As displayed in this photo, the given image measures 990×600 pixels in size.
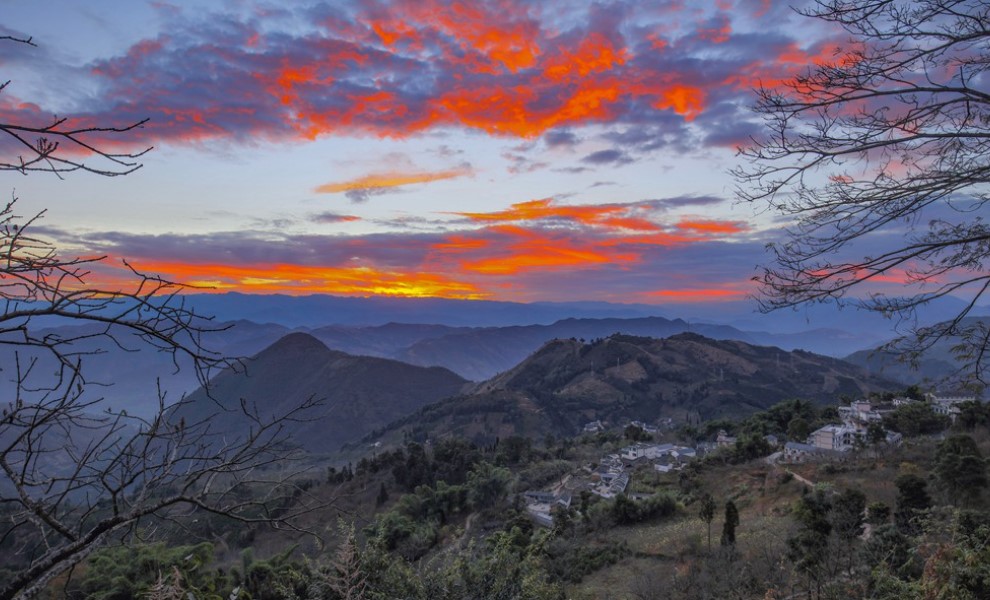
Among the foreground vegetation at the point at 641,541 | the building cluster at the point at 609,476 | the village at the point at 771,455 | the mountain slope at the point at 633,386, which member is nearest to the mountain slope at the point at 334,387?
the mountain slope at the point at 633,386

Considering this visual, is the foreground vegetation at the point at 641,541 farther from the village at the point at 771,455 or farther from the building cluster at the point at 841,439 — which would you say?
the building cluster at the point at 841,439

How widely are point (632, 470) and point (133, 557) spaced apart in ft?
110

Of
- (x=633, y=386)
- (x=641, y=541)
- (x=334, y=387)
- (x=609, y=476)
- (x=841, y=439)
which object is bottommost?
(x=334, y=387)

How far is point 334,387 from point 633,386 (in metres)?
79.0

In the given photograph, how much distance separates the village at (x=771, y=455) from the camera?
27.5 meters

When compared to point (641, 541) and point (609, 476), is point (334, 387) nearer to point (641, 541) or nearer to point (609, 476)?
point (609, 476)

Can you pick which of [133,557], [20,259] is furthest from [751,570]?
[20,259]

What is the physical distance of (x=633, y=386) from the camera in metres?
105

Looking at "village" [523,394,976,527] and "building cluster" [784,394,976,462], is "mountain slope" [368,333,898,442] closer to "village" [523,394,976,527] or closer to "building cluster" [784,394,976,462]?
"village" [523,394,976,527]

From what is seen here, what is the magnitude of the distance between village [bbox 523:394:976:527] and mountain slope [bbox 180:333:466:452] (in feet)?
262

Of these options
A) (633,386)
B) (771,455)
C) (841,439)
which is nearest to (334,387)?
(633,386)

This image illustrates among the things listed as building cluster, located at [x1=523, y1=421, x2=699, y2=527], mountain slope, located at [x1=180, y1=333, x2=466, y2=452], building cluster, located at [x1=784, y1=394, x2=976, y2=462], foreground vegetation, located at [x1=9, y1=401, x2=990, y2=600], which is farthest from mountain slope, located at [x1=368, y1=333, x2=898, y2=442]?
building cluster, located at [x1=784, y1=394, x2=976, y2=462]

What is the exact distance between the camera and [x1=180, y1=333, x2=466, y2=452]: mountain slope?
119 m

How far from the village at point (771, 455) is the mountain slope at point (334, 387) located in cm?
7994
